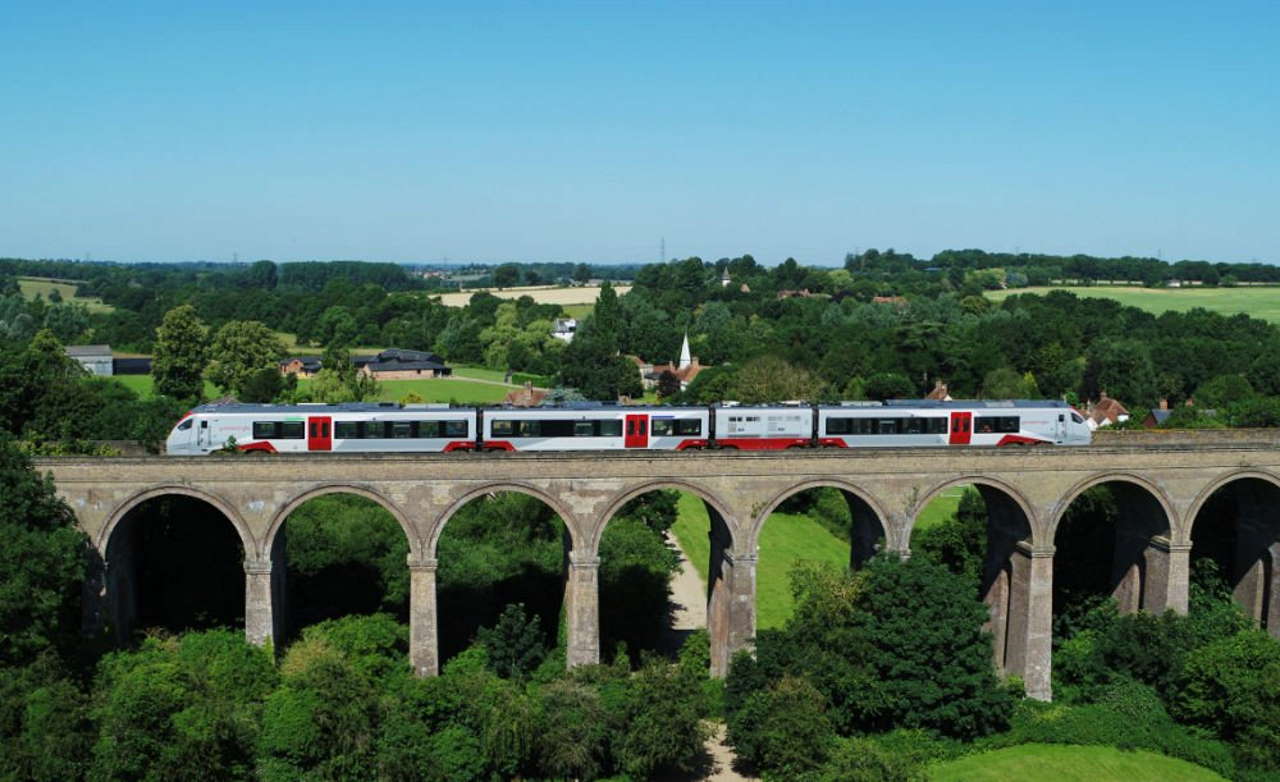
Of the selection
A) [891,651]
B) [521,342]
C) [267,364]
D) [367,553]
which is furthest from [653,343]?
[891,651]

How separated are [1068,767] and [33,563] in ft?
119

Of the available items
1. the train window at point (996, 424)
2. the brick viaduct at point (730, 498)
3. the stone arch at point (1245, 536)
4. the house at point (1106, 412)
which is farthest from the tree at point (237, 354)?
the stone arch at point (1245, 536)

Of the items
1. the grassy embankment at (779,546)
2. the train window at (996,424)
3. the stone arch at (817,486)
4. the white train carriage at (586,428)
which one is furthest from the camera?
the grassy embankment at (779,546)

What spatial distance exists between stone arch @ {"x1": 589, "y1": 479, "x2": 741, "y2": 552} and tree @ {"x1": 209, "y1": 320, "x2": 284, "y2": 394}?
82876mm

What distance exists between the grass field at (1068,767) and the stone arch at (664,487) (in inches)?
456

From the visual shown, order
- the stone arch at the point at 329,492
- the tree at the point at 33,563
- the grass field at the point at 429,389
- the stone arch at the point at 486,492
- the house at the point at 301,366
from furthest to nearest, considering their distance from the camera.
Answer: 1. the house at the point at 301,366
2. the grass field at the point at 429,389
3. the stone arch at the point at 486,492
4. the stone arch at the point at 329,492
5. the tree at the point at 33,563

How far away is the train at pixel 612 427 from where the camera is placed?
48844mm

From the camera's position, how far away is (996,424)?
52594 mm

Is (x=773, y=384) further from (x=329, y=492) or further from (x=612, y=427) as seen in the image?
(x=329, y=492)

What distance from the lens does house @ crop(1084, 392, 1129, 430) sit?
101938 mm

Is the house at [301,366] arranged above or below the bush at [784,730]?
above

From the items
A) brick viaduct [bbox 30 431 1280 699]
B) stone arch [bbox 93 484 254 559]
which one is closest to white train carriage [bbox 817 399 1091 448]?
brick viaduct [bbox 30 431 1280 699]

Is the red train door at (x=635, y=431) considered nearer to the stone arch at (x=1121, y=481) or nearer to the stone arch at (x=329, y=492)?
the stone arch at (x=329, y=492)

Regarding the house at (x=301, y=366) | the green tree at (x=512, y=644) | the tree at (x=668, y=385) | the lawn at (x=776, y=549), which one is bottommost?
the lawn at (x=776, y=549)
